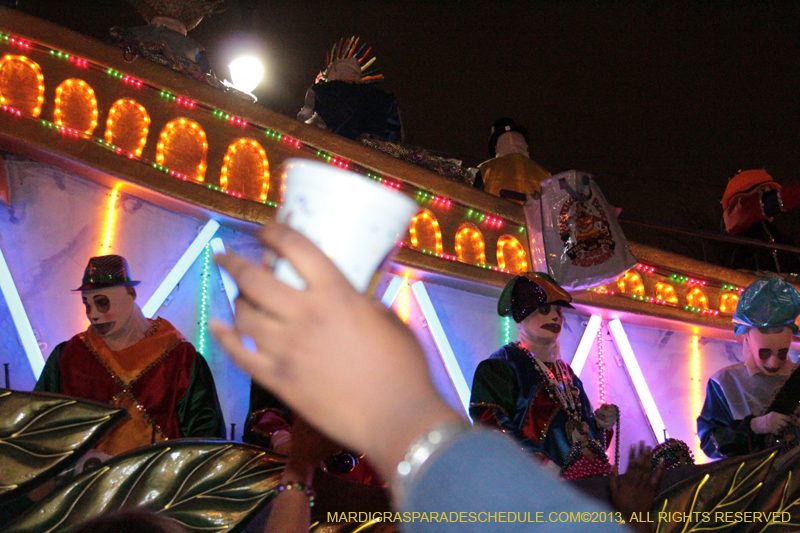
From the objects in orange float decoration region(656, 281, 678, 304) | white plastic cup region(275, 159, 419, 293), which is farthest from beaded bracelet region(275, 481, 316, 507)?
orange float decoration region(656, 281, 678, 304)

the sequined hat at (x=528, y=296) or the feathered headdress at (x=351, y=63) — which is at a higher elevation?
the feathered headdress at (x=351, y=63)

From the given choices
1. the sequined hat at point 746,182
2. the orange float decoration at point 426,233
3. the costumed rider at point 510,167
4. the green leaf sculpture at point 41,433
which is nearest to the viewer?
the green leaf sculpture at point 41,433

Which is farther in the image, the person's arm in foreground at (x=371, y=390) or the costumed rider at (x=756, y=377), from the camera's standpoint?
the costumed rider at (x=756, y=377)

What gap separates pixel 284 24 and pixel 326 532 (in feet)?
19.9

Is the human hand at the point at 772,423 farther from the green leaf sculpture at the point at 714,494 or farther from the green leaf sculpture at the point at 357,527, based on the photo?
the green leaf sculpture at the point at 357,527

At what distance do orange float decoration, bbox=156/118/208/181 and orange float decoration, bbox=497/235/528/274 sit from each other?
165 centimetres

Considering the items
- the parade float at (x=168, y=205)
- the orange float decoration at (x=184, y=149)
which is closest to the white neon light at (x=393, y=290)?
the parade float at (x=168, y=205)

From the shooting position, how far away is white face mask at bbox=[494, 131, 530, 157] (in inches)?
193

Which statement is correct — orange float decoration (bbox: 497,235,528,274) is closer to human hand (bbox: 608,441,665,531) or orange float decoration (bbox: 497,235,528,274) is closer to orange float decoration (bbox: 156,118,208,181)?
orange float decoration (bbox: 156,118,208,181)

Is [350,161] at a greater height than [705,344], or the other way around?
[350,161]

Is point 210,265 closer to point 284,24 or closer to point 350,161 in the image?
point 350,161

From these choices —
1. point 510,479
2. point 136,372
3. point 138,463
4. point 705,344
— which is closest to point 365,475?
point 136,372

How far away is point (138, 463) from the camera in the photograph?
1.19m

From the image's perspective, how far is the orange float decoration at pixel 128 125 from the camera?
9.80 ft
